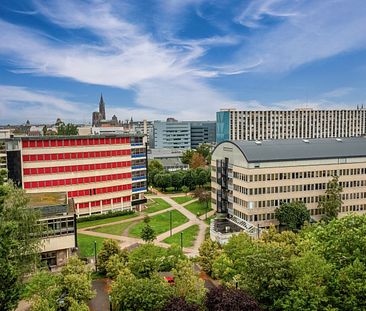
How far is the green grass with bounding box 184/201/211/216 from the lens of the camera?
254 feet

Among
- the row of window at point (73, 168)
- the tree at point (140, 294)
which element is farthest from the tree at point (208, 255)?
the row of window at point (73, 168)

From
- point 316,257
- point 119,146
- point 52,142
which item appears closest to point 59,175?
point 52,142

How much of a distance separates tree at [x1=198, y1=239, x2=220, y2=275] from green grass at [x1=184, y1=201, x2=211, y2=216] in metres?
30.0

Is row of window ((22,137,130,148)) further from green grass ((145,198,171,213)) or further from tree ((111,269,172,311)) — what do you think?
tree ((111,269,172,311))

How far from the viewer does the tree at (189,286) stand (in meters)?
29.9

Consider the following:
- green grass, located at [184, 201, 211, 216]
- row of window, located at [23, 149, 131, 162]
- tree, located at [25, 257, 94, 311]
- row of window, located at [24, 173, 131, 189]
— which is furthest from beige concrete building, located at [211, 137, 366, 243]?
tree, located at [25, 257, 94, 311]

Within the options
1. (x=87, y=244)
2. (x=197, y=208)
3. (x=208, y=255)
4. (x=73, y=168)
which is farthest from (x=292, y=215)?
(x=73, y=168)

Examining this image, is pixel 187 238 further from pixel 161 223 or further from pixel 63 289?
pixel 63 289

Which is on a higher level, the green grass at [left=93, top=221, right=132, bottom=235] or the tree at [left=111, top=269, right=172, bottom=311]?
the tree at [left=111, top=269, right=172, bottom=311]

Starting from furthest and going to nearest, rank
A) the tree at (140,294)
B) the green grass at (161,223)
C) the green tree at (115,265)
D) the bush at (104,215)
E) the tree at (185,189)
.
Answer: the tree at (185,189) → the bush at (104,215) → the green grass at (161,223) → the green tree at (115,265) → the tree at (140,294)

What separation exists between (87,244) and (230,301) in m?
34.5

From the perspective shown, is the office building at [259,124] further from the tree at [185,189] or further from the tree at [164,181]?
the tree at [185,189]

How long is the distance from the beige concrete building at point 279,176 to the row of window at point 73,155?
2151 centimetres

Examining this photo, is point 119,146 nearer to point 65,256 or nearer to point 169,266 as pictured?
point 65,256
